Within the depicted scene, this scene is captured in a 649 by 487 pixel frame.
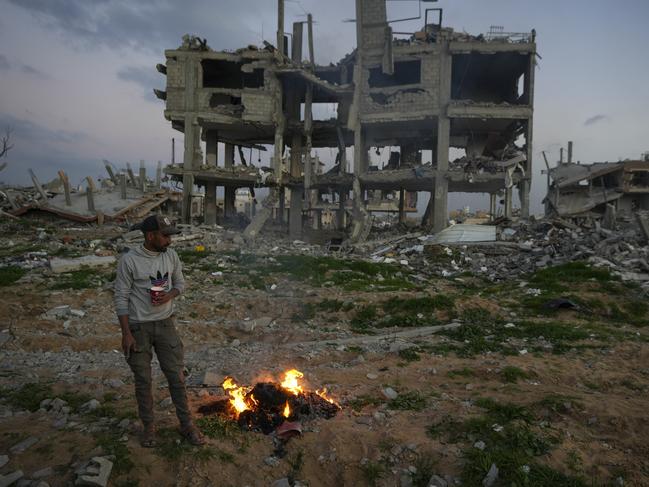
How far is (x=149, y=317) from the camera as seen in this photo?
133 inches

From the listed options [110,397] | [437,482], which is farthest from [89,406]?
[437,482]

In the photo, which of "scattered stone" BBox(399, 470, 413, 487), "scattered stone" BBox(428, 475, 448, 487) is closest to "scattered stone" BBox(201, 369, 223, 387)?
"scattered stone" BBox(399, 470, 413, 487)

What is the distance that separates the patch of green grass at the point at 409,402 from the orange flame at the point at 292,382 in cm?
97

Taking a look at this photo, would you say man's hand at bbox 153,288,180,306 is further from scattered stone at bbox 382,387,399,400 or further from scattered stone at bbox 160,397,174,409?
scattered stone at bbox 382,387,399,400

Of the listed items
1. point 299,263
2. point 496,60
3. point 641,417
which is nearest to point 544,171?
point 496,60

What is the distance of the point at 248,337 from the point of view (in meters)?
7.01

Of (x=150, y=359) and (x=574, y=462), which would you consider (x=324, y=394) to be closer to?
(x=150, y=359)

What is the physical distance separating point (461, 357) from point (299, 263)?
22.0 feet

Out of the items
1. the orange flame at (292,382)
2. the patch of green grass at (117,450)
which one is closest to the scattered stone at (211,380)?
the orange flame at (292,382)

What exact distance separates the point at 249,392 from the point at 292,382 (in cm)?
63

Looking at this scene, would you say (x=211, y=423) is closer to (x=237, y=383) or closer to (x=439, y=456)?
(x=237, y=383)

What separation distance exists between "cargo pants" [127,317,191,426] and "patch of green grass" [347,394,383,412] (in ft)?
5.38

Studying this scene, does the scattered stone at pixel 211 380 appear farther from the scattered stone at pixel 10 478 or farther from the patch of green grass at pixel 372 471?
the patch of green grass at pixel 372 471

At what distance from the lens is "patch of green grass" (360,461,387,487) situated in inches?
126
